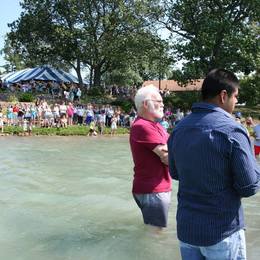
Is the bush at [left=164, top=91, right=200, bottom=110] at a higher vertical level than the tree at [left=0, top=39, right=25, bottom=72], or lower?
lower

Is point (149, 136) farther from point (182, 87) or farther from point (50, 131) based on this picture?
point (182, 87)

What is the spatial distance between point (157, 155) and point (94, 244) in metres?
1.61

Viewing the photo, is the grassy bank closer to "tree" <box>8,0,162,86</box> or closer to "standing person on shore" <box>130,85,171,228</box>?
"tree" <box>8,0,162,86</box>

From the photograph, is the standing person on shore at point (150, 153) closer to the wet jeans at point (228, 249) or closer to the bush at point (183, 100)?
the wet jeans at point (228, 249)

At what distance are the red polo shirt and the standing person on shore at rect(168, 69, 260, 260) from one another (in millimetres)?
1915

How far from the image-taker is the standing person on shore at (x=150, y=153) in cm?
524

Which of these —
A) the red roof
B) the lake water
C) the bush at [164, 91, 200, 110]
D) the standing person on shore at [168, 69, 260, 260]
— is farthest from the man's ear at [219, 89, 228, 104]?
the red roof

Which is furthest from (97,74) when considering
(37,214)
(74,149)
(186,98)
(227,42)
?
(37,214)

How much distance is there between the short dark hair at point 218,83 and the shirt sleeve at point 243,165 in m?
0.31

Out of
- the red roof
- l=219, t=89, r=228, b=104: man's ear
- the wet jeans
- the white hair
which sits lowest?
the wet jeans

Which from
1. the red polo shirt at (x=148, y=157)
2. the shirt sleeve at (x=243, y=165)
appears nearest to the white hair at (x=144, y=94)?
the red polo shirt at (x=148, y=157)

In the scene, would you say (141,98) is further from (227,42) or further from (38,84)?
(38,84)

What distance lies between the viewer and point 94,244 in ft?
20.3

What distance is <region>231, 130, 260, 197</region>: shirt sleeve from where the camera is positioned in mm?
3088
